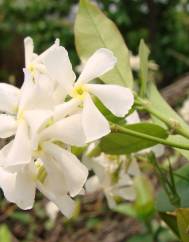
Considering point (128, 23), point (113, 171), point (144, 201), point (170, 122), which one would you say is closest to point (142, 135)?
point (170, 122)

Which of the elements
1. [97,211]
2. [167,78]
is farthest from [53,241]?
[167,78]

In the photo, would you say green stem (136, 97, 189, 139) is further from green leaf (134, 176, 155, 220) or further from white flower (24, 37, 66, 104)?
green leaf (134, 176, 155, 220)

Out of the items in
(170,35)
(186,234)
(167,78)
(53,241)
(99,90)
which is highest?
(99,90)

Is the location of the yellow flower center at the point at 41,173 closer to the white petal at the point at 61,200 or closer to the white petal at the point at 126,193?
the white petal at the point at 61,200

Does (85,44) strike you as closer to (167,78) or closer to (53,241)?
(53,241)

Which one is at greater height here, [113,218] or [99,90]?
[99,90]

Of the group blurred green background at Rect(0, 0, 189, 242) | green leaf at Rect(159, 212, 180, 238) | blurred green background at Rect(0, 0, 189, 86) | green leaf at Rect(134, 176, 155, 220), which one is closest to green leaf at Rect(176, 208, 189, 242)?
green leaf at Rect(159, 212, 180, 238)
